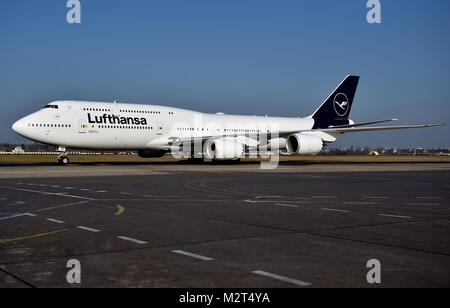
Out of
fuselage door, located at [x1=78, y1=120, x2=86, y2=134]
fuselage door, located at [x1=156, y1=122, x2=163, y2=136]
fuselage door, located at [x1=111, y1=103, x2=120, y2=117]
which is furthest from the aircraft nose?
fuselage door, located at [x1=156, y1=122, x2=163, y2=136]

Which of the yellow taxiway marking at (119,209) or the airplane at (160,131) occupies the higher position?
the airplane at (160,131)

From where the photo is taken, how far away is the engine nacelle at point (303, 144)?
34.2 meters

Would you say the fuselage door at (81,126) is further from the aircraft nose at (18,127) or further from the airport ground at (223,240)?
the airport ground at (223,240)

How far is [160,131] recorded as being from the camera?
111ft

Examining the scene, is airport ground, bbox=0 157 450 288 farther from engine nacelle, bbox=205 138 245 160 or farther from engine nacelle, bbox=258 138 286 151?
engine nacelle, bbox=258 138 286 151

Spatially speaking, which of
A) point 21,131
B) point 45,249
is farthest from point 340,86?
point 45,249

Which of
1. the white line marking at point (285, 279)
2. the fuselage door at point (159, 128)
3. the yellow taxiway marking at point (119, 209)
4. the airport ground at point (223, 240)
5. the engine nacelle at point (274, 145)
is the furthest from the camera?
the engine nacelle at point (274, 145)

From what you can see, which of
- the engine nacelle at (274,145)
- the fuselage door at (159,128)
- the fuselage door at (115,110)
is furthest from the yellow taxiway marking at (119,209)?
the engine nacelle at (274,145)

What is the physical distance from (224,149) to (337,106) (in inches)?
654

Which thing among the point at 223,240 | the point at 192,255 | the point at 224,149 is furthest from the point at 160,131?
the point at 192,255

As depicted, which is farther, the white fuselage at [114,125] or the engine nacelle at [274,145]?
the engine nacelle at [274,145]

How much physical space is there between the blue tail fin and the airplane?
399 cm
